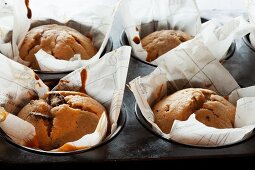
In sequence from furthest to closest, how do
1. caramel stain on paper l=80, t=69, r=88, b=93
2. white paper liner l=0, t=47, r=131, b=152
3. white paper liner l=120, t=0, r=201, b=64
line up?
white paper liner l=120, t=0, r=201, b=64 → caramel stain on paper l=80, t=69, r=88, b=93 → white paper liner l=0, t=47, r=131, b=152

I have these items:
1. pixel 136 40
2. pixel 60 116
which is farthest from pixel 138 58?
pixel 60 116

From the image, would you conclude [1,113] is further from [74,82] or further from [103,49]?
[103,49]

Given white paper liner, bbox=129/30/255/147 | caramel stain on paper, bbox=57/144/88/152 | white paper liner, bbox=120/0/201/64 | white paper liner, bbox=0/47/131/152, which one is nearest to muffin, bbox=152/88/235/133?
white paper liner, bbox=129/30/255/147

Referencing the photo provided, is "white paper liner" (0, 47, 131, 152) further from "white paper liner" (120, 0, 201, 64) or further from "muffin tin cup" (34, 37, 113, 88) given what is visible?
"white paper liner" (120, 0, 201, 64)

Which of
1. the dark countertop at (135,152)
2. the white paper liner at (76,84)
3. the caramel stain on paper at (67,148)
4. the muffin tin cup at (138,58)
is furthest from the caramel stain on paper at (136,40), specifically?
the caramel stain on paper at (67,148)

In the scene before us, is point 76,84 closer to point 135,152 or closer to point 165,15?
point 135,152
